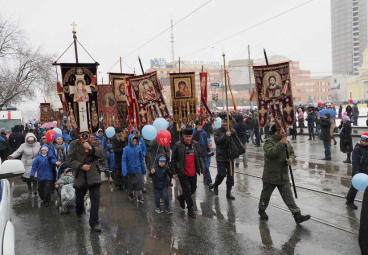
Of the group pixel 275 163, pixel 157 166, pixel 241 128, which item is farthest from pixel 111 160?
pixel 275 163

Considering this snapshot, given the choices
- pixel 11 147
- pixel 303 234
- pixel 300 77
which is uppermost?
pixel 300 77

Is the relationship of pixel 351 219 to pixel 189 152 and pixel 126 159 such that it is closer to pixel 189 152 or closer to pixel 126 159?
pixel 189 152

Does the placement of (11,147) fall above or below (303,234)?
above

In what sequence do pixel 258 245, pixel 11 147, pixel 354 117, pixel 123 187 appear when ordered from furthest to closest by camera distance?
pixel 354 117
pixel 11 147
pixel 123 187
pixel 258 245

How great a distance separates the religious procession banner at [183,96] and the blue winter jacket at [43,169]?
371 cm

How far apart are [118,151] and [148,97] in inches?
86.0

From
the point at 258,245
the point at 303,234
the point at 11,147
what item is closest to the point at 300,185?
the point at 303,234

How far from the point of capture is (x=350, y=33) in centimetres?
12744

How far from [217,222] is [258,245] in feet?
3.83

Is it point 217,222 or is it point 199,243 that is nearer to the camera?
point 199,243

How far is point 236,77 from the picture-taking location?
10631cm

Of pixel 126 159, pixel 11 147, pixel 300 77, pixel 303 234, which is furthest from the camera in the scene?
pixel 300 77

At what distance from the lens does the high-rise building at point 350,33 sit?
12900 centimetres

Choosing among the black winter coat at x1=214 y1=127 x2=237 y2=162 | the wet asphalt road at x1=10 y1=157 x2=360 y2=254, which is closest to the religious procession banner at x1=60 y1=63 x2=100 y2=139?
the wet asphalt road at x1=10 y1=157 x2=360 y2=254
